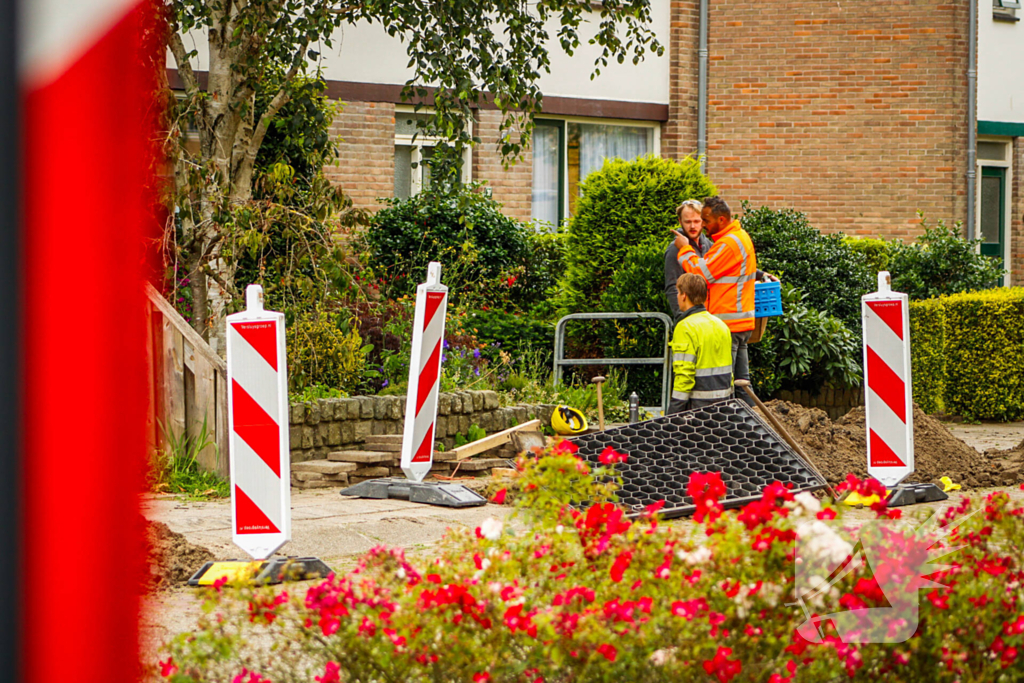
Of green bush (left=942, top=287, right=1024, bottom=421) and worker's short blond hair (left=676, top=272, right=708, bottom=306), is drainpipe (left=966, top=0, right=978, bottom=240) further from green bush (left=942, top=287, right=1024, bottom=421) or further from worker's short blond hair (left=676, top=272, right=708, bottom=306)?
worker's short blond hair (left=676, top=272, right=708, bottom=306)

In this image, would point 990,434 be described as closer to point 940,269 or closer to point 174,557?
point 940,269

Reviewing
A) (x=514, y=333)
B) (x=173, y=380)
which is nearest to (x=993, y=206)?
(x=514, y=333)

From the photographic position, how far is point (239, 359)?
4879 millimetres

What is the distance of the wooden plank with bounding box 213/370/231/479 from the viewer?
24.5ft

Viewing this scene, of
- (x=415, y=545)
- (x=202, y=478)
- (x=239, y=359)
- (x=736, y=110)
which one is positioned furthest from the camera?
(x=736, y=110)

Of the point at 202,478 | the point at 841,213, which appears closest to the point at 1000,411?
the point at 841,213

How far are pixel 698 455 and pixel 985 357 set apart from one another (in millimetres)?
6882

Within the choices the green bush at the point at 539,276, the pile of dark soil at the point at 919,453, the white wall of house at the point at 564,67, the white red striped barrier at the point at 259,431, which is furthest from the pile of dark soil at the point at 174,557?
the white wall of house at the point at 564,67

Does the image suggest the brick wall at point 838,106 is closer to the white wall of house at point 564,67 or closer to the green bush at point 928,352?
the white wall of house at point 564,67

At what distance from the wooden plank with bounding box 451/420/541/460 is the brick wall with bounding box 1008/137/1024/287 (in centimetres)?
1395

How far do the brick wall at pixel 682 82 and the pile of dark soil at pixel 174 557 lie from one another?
42.1 feet

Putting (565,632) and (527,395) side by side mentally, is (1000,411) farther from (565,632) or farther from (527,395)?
(565,632)

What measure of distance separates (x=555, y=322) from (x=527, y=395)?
218 centimetres

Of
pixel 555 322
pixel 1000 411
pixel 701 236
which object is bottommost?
pixel 1000 411
